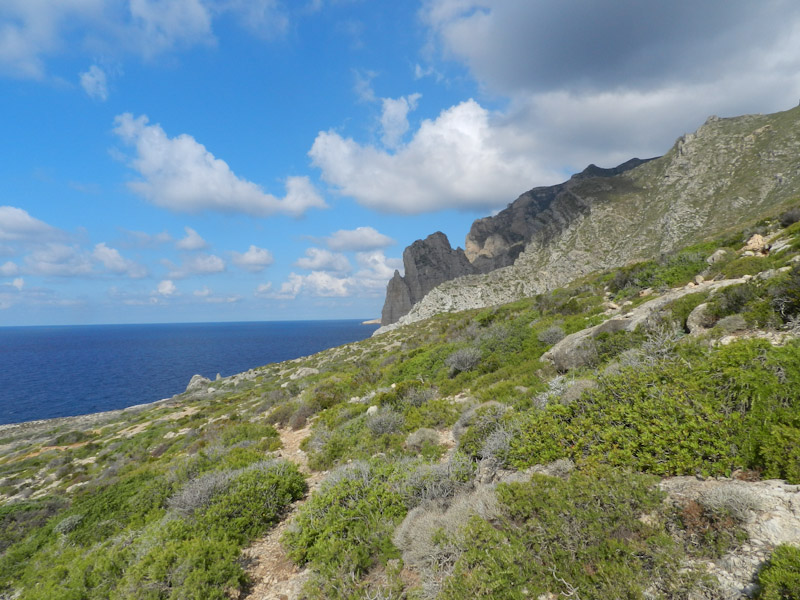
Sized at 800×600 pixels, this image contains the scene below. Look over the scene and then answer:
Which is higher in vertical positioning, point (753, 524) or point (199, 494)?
point (753, 524)

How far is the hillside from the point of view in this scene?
3.56 meters

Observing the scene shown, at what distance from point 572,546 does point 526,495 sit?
0.81 metres

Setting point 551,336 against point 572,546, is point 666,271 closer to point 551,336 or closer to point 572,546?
point 551,336

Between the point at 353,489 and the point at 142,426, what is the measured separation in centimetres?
3234

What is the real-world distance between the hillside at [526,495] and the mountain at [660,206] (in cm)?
4707

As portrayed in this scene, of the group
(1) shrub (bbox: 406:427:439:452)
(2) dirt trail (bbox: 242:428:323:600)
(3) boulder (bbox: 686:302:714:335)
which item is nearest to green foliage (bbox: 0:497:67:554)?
(2) dirt trail (bbox: 242:428:323:600)

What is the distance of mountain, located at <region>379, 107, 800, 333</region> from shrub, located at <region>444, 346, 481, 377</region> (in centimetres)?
4389

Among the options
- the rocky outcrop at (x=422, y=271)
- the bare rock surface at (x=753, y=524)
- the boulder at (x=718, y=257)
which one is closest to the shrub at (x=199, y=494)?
the bare rock surface at (x=753, y=524)

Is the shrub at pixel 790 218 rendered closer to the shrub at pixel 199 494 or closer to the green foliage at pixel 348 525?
the green foliage at pixel 348 525

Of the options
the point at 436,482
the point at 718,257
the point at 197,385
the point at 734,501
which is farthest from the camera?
the point at 197,385

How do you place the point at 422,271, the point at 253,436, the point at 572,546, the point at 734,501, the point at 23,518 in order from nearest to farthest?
the point at 734,501 < the point at 572,546 < the point at 23,518 < the point at 253,436 < the point at 422,271

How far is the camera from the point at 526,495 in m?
→ 4.63

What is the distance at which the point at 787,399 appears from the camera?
14.8 feet

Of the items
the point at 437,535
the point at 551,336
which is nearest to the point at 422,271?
the point at 551,336
